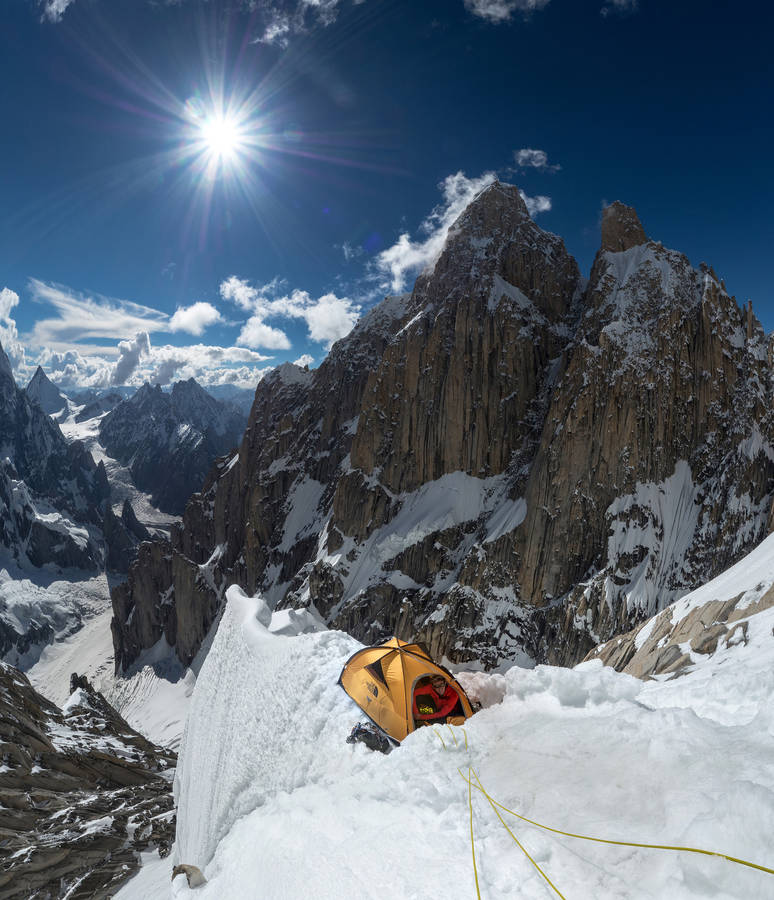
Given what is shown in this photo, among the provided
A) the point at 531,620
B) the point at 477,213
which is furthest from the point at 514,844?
the point at 477,213

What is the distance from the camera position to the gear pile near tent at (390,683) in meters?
9.34

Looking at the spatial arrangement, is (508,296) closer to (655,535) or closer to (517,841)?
(655,535)

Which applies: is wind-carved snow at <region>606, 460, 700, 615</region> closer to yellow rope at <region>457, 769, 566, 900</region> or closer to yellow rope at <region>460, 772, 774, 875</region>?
yellow rope at <region>457, 769, 566, 900</region>

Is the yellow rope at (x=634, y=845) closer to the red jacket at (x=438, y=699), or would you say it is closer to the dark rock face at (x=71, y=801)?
the red jacket at (x=438, y=699)

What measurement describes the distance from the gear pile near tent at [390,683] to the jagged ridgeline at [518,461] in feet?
119

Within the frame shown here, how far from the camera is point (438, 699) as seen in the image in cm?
1052

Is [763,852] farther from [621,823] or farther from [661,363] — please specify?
[661,363]

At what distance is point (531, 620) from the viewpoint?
4897cm

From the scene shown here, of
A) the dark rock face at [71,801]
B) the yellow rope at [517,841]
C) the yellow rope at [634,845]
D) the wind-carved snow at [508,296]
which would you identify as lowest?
the dark rock face at [71,801]

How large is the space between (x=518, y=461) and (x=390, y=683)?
58.7m

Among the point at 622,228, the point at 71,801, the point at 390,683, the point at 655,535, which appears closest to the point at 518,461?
the point at 655,535

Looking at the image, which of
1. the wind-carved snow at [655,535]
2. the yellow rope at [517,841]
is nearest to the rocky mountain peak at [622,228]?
the wind-carved snow at [655,535]

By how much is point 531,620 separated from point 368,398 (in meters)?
48.1

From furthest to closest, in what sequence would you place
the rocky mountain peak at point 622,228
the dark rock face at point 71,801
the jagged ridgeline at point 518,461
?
the rocky mountain peak at point 622,228 < the jagged ridgeline at point 518,461 < the dark rock face at point 71,801
